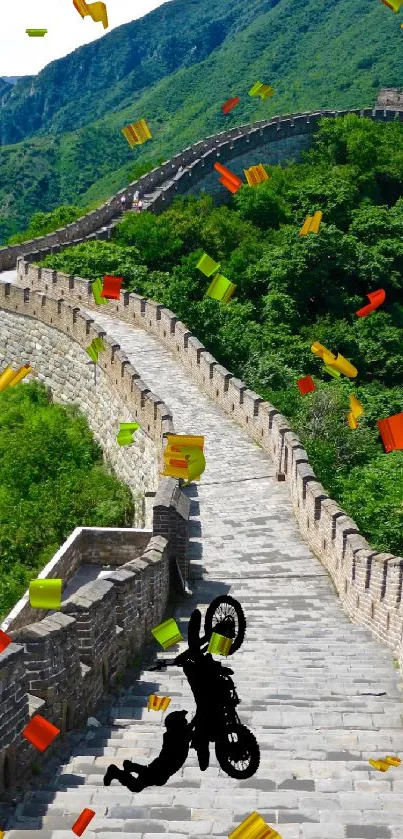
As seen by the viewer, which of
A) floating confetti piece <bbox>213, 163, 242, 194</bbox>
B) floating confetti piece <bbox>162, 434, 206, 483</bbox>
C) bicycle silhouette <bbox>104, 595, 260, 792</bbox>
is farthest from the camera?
floating confetti piece <bbox>213, 163, 242, 194</bbox>

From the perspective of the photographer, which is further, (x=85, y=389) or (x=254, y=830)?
(x=85, y=389)

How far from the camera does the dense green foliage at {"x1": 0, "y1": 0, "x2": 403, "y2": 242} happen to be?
246ft

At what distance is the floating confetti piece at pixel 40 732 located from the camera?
8.55 metres

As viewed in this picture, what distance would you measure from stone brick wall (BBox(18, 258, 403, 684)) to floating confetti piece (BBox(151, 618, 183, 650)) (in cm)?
191

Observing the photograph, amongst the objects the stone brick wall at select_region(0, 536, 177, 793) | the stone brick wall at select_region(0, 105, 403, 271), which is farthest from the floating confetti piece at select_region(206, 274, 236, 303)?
the stone brick wall at select_region(0, 536, 177, 793)

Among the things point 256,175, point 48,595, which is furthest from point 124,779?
point 256,175

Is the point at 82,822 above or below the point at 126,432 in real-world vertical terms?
below

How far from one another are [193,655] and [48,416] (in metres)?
17.3

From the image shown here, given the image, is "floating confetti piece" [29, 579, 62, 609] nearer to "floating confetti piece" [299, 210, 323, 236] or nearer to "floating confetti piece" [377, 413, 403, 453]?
"floating confetti piece" [377, 413, 403, 453]

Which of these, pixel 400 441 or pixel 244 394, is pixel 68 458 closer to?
pixel 244 394

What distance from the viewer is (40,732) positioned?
8.70 m

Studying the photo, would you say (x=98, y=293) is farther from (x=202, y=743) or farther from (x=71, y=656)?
(x=202, y=743)

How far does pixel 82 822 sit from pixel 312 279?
2987 cm

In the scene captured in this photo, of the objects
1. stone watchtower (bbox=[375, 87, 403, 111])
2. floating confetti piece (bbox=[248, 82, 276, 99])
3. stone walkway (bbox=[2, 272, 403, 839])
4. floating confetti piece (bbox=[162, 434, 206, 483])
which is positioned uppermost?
stone watchtower (bbox=[375, 87, 403, 111])
